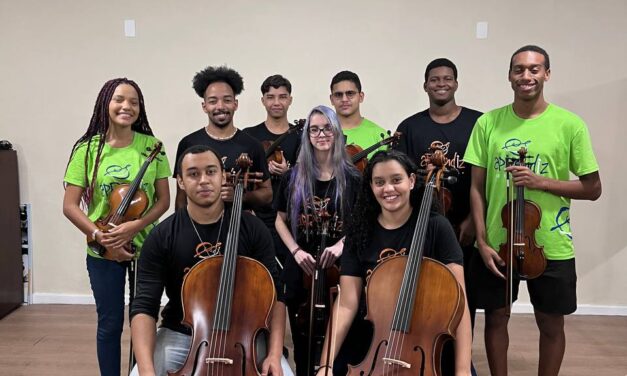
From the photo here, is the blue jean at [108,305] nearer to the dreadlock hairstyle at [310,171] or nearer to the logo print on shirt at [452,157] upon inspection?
the dreadlock hairstyle at [310,171]

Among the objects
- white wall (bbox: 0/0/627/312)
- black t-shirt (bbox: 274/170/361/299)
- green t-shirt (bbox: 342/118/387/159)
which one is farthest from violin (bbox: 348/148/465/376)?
white wall (bbox: 0/0/627/312)

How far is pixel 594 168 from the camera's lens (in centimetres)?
217

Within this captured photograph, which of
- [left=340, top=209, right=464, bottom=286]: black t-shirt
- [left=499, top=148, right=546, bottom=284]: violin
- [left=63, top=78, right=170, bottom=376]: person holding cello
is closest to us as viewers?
[left=340, top=209, right=464, bottom=286]: black t-shirt

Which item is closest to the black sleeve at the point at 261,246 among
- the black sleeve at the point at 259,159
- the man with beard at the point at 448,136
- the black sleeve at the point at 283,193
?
the black sleeve at the point at 283,193

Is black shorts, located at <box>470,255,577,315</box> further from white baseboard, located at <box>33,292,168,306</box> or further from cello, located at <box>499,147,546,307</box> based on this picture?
white baseboard, located at <box>33,292,168,306</box>

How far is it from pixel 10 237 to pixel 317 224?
2456 millimetres

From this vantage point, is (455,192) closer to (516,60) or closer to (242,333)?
(516,60)

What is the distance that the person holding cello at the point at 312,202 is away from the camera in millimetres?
2291

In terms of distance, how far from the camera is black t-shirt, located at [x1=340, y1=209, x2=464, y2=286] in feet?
6.03

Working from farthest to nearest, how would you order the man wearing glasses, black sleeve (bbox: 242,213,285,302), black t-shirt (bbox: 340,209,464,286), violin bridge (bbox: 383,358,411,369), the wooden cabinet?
the wooden cabinet → the man wearing glasses → black sleeve (bbox: 242,213,285,302) → black t-shirt (bbox: 340,209,464,286) → violin bridge (bbox: 383,358,411,369)

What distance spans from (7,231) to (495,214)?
308 cm

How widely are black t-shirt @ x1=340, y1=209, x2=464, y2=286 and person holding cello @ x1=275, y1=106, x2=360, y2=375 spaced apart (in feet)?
1.00

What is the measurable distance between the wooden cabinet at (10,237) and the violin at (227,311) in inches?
96.9

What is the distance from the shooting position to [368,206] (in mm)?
1977
